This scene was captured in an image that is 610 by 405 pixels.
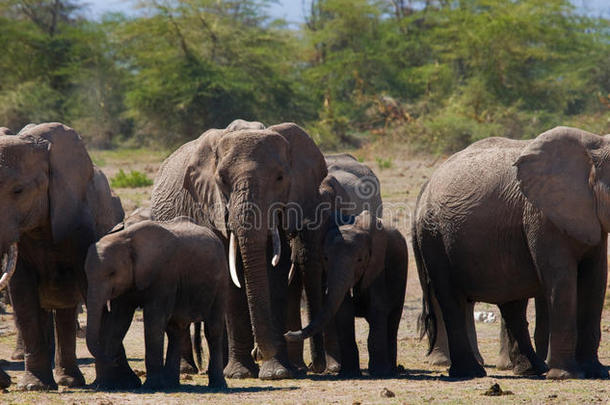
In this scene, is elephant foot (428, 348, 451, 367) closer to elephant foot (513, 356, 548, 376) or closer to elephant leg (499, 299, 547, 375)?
elephant leg (499, 299, 547, 375)

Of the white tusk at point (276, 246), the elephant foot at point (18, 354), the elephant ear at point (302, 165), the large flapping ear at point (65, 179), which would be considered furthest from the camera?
the elephant foot at point (18, 354)

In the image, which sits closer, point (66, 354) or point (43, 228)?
point (43, 228)

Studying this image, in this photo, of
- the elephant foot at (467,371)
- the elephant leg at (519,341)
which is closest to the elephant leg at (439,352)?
the elephant leg at (519,341)

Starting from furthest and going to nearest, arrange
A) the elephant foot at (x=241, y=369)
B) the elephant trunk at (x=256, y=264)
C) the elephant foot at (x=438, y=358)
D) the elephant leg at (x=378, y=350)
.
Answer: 1. the elephant foot at (x=438, y=358)
2. the elephant foot at (x=241, y=369)
3. the elephant leg at (x=378, y=350)
4. the elephant trunk at (x=256, y=264)

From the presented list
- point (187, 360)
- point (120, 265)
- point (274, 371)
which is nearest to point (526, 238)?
point (274, 371)

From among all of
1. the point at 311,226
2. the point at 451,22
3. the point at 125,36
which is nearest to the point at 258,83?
the point at 125,36

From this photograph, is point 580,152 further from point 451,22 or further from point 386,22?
point 386,22

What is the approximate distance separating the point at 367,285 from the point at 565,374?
166 cm

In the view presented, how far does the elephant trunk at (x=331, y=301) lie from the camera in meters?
8.22

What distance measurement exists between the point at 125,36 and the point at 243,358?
25.7 metres

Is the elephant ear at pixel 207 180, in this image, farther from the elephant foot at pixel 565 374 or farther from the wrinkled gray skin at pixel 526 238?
the elephant foot at pixel 565 374

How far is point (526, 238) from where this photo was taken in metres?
8.56

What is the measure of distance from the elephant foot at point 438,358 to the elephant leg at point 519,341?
714 millimetres

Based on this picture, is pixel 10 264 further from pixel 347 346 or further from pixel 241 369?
pixel 347 346
